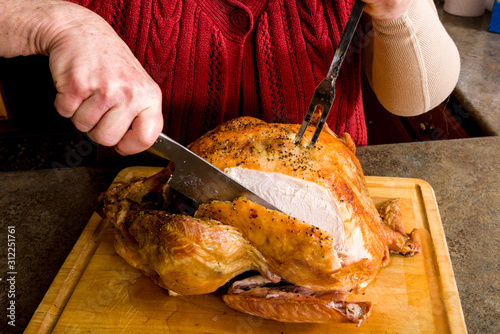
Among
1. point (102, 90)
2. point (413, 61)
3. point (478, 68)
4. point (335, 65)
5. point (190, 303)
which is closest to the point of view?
point (102, 90)

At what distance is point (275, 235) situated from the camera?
111 cm

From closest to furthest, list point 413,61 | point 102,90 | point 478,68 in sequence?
point 102,90 → point 413,61 → point 478,68

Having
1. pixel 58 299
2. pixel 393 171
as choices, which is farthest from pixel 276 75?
pixel 58 299

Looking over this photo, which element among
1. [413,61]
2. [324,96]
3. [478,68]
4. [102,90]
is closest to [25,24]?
[102,90]

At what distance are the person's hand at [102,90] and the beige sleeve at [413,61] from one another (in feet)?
2.74

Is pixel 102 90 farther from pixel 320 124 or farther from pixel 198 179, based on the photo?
pixel 320 124

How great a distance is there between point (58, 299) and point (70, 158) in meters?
1.37

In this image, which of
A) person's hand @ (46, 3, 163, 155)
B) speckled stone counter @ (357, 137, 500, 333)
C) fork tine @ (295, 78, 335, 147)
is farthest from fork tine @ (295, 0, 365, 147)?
speckled stone counter @ (357, 137, 500, 333)

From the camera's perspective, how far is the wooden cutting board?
1.14 m

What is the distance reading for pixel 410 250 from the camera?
129 centimetres

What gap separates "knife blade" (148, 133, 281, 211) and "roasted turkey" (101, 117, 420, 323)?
0.03 metres

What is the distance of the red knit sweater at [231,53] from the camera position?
1470 millimetres

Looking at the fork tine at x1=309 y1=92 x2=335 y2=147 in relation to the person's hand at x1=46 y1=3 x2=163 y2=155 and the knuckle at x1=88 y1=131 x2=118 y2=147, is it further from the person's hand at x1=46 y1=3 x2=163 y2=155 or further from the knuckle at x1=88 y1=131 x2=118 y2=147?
the knuckle at x1=88 y1=131 x2=118 y2=147

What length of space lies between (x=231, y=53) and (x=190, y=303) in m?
0.85
